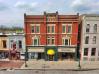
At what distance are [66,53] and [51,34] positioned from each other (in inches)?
220

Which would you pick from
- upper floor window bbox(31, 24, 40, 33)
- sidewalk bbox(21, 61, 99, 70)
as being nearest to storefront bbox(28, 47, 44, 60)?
sidewalk bbox(21, 61, 99, 70)

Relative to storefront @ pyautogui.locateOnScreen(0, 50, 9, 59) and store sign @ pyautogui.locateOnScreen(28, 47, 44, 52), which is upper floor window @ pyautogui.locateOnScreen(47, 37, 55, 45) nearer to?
store sign @ pyautogui.locateOnScreen(28, 47, 44, 52)

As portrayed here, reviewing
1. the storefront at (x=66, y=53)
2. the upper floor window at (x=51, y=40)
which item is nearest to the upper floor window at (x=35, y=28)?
the upper floor window at (x=51, y=40)

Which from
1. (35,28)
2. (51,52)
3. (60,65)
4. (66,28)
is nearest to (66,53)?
(51,52)

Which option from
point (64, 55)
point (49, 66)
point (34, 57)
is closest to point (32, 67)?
point (49, 66)

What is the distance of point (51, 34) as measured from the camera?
145 feet

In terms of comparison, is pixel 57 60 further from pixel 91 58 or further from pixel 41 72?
pixel 41 72

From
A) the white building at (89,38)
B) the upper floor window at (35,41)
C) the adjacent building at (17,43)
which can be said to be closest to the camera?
the white building at (89,38)

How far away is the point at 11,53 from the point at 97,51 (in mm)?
19658

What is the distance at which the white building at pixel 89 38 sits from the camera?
43312mm

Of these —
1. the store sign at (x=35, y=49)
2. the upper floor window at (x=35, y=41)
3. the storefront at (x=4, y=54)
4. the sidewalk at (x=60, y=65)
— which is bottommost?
Answer: the sidewalk at (x=60, y=65)

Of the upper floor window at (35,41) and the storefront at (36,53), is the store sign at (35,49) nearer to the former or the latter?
the storefront at (36,53)

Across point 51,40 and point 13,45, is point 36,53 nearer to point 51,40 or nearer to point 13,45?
point 51,40

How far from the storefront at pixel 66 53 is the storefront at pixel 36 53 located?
409cm
